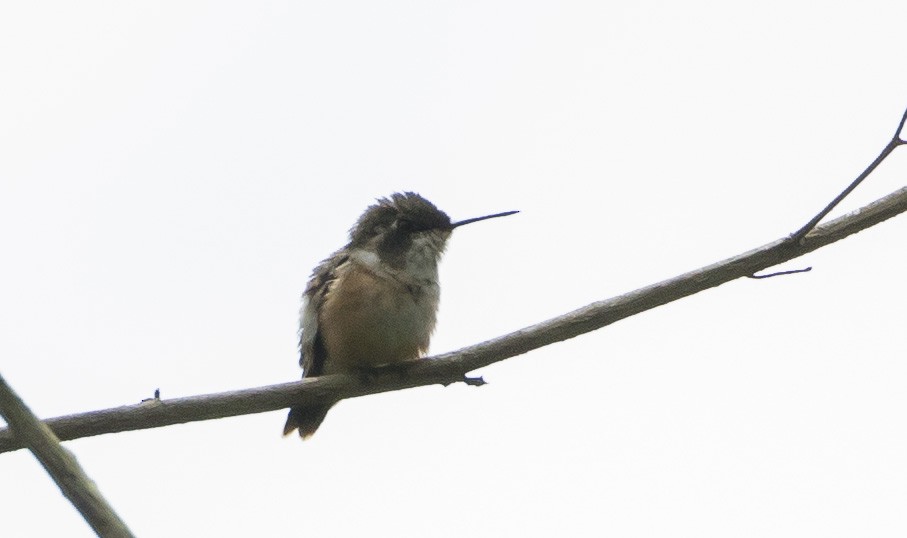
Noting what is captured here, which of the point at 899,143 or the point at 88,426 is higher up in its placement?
the point at 899,143

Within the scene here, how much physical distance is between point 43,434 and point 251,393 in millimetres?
2764

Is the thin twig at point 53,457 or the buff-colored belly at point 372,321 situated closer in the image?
the thin twig at point 53,457

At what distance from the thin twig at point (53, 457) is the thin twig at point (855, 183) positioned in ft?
13.8

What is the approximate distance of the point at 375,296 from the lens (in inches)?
324

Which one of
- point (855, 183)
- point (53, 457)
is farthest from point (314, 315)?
point (53, 457)

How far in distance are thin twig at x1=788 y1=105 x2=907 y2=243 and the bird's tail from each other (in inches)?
157

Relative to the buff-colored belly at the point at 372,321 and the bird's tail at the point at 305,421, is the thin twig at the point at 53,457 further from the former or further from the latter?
the bird's tail at the point at 305,421

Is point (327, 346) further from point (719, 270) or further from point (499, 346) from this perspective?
point (719, 270)

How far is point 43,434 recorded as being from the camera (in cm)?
383

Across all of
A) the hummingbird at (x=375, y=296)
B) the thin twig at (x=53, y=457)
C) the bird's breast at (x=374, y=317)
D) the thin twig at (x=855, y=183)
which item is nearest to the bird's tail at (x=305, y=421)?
the hummingbird at (x=375, y=296)

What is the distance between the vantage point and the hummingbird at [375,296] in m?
7.97

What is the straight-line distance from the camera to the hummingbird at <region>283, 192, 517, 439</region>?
7973mm

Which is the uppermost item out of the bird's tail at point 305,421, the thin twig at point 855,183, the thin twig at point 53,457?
the thin twig at point 855,183

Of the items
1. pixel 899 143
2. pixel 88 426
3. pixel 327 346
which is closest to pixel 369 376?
pixel 327 346
